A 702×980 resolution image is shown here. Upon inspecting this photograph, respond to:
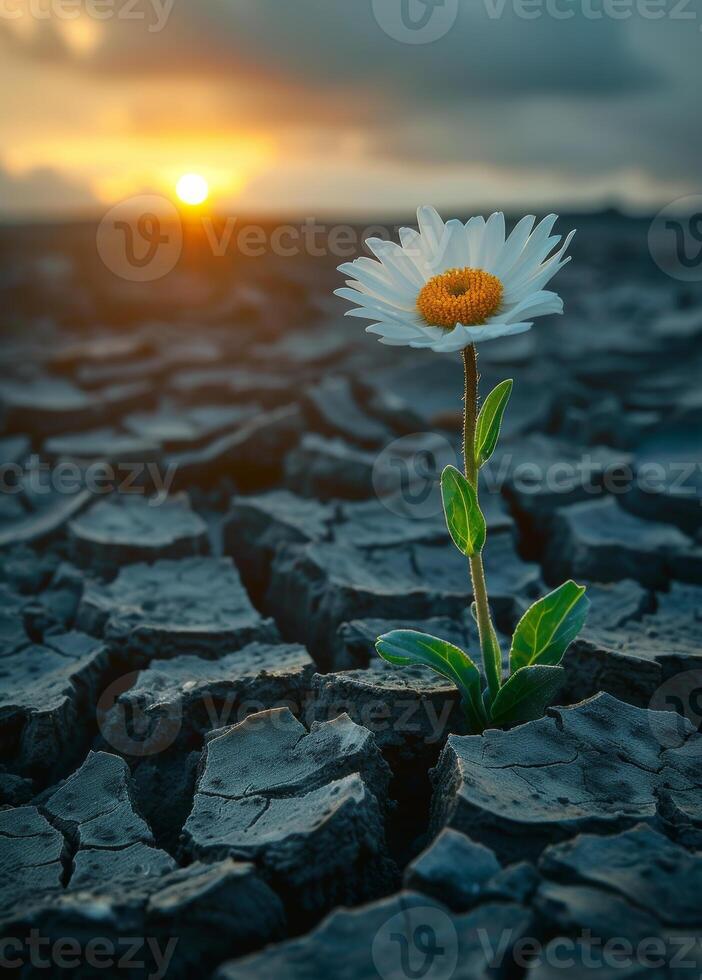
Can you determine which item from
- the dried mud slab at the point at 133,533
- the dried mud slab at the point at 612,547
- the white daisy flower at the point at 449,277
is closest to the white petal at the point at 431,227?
the white daisy flower at the point at 449,277

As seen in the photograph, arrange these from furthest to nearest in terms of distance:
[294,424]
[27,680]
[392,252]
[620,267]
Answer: [620,267] → [294,424] → [27,680] → [392,252]

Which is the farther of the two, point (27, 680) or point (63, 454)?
point (63, 454)

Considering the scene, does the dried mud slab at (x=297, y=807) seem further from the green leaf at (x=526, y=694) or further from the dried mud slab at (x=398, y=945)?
the green leaf at (x=526, y=694)

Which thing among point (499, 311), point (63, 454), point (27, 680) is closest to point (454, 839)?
point (499, 311)

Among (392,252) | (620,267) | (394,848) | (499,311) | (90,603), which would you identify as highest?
(620,267)

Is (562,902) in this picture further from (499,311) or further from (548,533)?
(548,533)

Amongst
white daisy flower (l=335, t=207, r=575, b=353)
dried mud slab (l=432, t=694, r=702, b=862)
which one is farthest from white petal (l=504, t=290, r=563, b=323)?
dried mud slab (l=432, t=694, r=702, b=862)

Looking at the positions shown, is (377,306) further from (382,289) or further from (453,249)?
(453,249)

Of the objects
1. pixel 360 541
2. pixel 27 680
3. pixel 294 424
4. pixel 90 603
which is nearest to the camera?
pixel 27 680

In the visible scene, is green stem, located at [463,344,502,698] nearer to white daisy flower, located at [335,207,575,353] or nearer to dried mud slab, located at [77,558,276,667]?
white daisy flower, located at [335,207,575,353]
